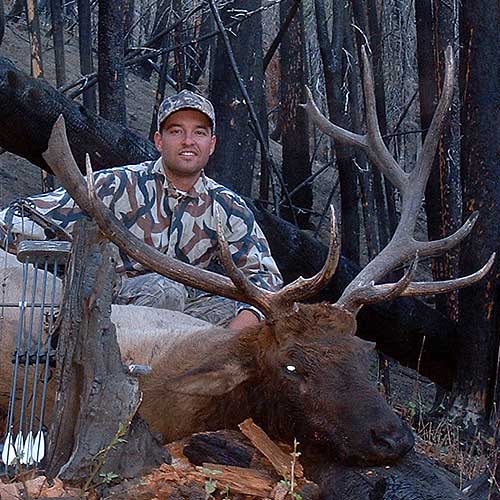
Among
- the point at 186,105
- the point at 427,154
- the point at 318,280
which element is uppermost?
the point at 186,105

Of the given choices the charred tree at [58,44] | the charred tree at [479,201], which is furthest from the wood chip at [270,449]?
the charred tree at [58,44]

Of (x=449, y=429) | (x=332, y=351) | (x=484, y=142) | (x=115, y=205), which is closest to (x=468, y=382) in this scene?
(x=449, y=429)

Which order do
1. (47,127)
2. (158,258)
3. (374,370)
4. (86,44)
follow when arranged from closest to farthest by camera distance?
(158,258) < (47,127) < (374,370) < (86,44)

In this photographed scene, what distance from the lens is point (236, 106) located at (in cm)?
919

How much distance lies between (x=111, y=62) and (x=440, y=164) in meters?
2.91

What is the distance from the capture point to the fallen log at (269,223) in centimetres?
671

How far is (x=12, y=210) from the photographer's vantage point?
551 cm

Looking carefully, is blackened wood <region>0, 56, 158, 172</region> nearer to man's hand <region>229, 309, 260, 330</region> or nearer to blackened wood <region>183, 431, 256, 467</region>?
man's hand <region>229, 309, 260, 330</region>

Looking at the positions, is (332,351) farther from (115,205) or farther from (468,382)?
(468,382)

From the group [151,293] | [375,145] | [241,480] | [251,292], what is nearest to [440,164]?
[375,145]

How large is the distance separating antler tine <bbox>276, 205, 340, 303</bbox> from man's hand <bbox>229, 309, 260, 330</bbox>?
65 cm

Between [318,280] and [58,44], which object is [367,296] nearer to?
[318,280]

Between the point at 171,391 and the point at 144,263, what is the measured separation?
55cm

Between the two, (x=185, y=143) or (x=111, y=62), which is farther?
(x=111, y=62)
